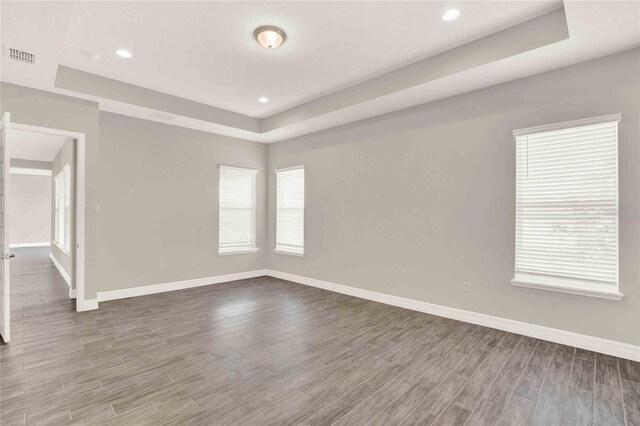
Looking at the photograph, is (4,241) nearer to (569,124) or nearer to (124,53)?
(124,53)

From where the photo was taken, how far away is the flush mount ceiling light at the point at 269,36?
120 inches

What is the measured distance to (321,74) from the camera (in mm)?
4086

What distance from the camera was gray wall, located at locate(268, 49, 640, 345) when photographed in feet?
9.75

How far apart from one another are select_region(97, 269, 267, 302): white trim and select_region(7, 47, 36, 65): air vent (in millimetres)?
3080

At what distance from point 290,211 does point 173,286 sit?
2466mm

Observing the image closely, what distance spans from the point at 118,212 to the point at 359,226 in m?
3.72

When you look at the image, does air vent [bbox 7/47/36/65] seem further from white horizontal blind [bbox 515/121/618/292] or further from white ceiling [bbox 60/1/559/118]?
white horizontal blind [bbox 515/121/618/292]

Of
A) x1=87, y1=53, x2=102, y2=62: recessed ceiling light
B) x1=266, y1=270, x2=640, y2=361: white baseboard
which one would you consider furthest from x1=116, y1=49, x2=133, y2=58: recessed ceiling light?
x1=266, y1=270, x2=640, y2=361: white baseboard

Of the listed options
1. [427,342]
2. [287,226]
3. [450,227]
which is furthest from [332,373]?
[287,226]

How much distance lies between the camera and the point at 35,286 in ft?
18.1

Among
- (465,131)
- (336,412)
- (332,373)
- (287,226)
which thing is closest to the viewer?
(336,412)

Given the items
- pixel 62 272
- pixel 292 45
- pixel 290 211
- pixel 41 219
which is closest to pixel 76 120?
pixel 292 45

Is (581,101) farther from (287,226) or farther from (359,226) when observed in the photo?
(287,226)

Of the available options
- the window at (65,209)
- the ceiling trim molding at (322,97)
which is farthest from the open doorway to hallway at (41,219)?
the ceiling trim molding at (322,97)
